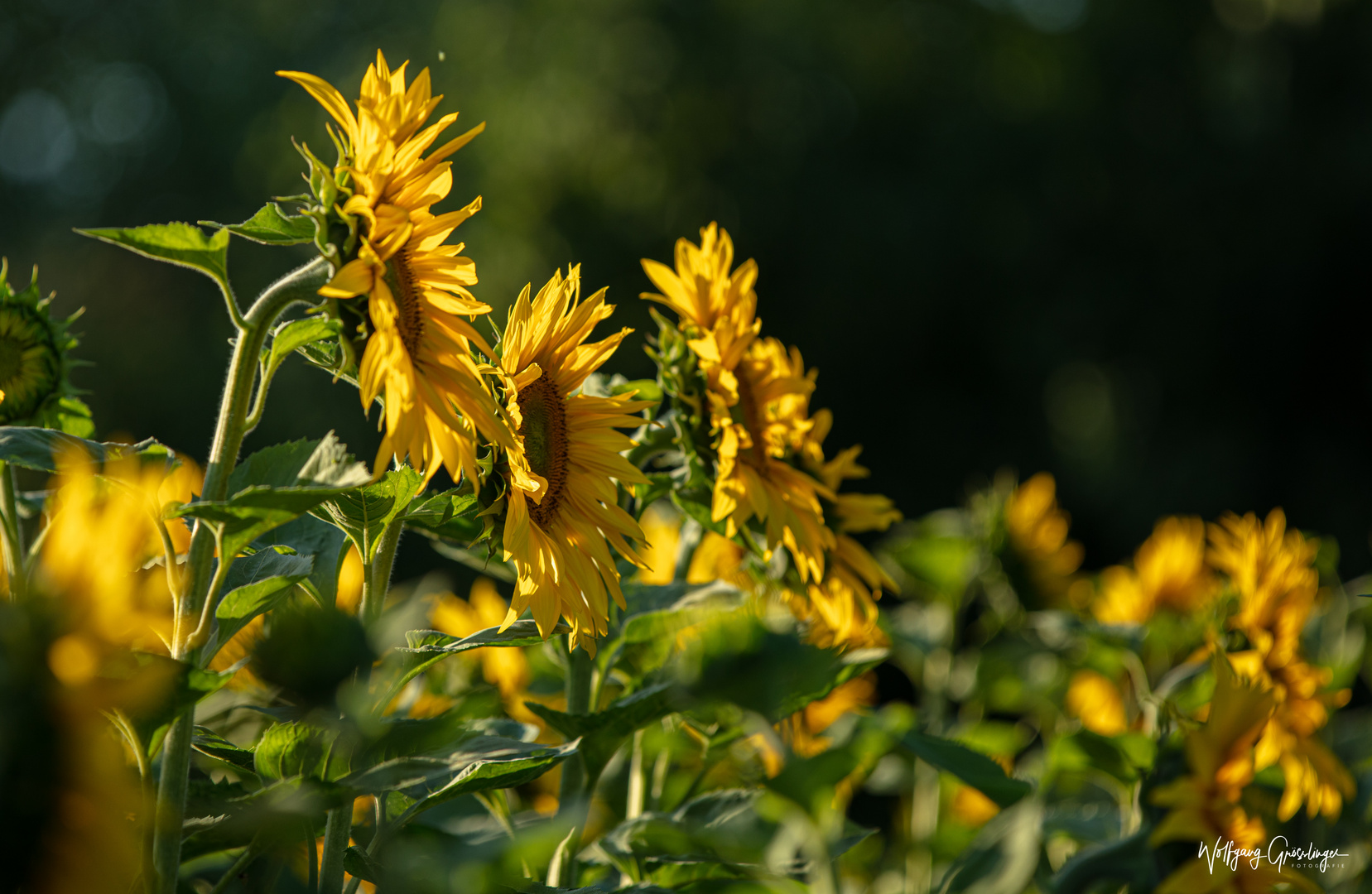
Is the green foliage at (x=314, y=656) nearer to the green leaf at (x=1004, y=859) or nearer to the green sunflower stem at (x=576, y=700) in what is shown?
the green sunflower stem at (x=576, y=700)

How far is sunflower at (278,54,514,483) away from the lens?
406 millimetres

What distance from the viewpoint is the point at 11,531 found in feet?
1.69

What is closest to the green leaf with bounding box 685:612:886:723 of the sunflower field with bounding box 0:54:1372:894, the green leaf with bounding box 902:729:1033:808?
the sunflower field with bounding box 0:54:1372:894

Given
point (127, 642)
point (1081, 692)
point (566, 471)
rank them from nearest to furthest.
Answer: point (127, 642)
point (566, 471)
point (1081, 692)

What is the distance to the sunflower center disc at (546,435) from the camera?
567 mm

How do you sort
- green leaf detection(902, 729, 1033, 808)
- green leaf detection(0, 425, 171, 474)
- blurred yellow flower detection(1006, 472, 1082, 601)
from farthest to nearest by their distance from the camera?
blurred yellow flower detection(1006, 472, 1082, 601)
green leaf detection(902, 729, 1033, 808)
green leaf detection(0, 425, 171, 474)

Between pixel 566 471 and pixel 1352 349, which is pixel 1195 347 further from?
pixel 566 471

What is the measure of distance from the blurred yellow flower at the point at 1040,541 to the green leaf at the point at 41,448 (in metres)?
1.09

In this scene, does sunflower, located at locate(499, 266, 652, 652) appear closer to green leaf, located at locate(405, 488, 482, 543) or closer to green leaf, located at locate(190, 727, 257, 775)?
green leaf, located at locate(405, 488, 482, 543)

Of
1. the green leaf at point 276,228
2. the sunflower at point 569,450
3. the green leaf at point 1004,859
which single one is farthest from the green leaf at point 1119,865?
the green leaf at point 276,228

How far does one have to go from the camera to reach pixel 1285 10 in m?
3.88

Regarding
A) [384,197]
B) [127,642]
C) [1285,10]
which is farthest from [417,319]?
[1285,10]

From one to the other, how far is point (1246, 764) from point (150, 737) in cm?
65

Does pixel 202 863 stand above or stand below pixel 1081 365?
above
